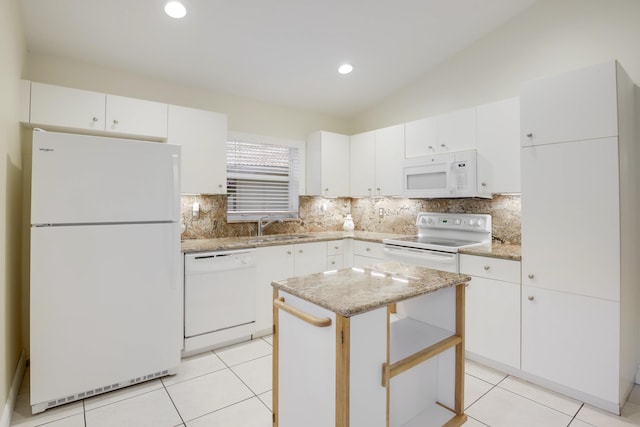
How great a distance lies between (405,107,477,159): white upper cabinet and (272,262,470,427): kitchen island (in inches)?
68.1

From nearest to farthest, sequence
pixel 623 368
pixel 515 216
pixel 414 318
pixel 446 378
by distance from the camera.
Answer: pixel 446 378 < pixel 414 318 < pixel 623 368 < pixel 515 216

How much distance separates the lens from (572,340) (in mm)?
2154

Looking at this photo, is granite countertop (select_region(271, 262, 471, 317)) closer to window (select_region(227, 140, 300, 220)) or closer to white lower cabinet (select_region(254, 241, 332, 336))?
white lower cabinet (select_region(254, 241, 332, 336))

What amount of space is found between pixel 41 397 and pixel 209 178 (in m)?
1.98


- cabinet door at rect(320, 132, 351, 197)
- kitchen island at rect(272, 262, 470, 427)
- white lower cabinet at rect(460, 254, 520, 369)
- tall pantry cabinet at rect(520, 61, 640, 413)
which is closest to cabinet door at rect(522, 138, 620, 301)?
tall pantry cabinet at rect(520, 61, 640, 413)

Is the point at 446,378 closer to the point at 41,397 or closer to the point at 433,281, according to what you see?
the point at 433,281

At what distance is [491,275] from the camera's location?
8.37 feet

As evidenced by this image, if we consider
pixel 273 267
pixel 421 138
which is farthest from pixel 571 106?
pixel 273 267

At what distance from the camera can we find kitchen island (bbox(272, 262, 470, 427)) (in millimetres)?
1240

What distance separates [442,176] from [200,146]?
2344 millimetres

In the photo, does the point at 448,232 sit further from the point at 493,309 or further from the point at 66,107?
the point at 66,107

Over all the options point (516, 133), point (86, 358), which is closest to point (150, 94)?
point (86, 358)

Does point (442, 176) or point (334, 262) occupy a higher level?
point (442, 176)

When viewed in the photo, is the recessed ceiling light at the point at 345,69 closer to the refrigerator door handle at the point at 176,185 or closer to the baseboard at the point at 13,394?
the refrigerator door handle at the point at 176,185
